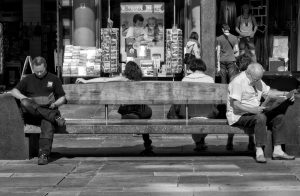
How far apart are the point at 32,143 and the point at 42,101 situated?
62cm

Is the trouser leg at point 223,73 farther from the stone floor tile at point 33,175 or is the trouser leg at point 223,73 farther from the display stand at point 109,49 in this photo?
the stone floor tile at point 33,175

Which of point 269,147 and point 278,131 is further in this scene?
point 269,147

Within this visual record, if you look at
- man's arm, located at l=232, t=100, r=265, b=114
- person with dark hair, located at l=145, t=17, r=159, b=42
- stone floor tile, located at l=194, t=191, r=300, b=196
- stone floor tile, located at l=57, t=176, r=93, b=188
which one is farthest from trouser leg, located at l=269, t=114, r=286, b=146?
person with dark hair, located at l=145, t=17, r=159, b=42

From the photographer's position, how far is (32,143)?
9430 mm

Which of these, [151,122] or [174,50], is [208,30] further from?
[174,50]

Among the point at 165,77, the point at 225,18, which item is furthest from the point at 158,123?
the point at 225,18

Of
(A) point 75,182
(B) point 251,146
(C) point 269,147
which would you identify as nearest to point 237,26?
(B) point 251,146

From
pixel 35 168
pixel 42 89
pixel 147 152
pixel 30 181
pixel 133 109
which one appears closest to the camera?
pixel 30 181

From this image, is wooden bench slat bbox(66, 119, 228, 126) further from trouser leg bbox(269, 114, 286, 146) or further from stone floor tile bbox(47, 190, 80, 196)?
stone floor tile bbox(47, 190, 80, 196)

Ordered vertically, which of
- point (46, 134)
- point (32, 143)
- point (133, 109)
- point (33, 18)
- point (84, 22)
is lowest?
point (32, 143)

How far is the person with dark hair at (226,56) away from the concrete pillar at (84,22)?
3443 mm

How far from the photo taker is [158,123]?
9.41m

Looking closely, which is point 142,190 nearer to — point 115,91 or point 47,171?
point 47,171

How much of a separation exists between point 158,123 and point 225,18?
9045 mm
